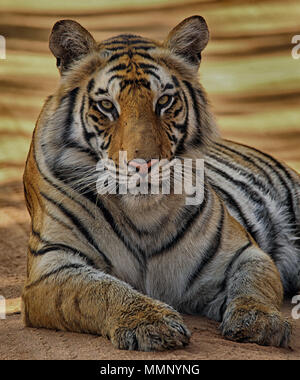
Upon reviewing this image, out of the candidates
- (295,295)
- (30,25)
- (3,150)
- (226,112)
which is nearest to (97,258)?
(295,295)

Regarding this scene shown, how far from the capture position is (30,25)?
7238 millimetres

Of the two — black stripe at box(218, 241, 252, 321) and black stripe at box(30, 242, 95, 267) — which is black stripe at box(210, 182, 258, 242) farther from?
black stripe at box(30, 242, 95, 267)

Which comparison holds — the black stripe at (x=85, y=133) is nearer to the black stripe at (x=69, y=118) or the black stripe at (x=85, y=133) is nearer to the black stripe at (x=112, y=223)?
the black stripe at (x=69, y=118)

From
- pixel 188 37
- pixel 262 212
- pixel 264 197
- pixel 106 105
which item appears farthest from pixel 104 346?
pixel 264 197

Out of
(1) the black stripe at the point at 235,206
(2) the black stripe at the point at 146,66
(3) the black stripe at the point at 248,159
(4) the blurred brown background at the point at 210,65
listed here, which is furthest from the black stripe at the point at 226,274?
(4) the blurred brown background at the point at 210,65

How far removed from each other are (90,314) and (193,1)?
5392 mm

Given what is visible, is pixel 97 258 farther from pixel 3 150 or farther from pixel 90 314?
pixel 3 150

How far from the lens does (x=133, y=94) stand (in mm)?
2643

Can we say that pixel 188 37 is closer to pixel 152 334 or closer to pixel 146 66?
pixel 146 66

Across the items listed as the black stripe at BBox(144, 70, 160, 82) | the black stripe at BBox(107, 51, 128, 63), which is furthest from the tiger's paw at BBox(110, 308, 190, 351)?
the black stripe at BBox(107, 51, 128, 63)
